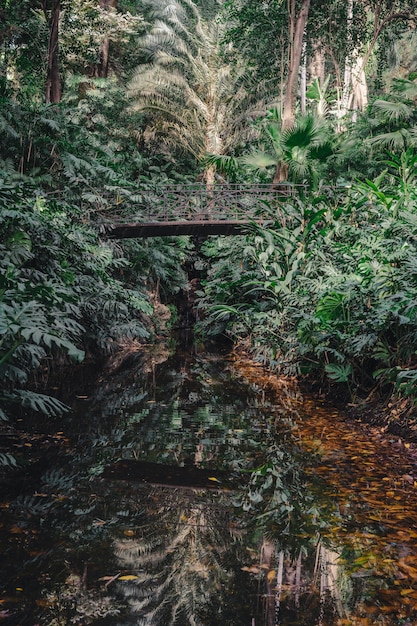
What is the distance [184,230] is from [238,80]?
37.1 feet

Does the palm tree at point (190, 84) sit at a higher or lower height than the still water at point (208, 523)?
higher

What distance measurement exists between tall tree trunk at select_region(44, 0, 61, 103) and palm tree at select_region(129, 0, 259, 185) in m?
8.32

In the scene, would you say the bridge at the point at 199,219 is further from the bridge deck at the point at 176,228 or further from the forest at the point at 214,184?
the forest at the point at 214,184

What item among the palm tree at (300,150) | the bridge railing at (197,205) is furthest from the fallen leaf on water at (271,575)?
the bridge railing at (197,205)

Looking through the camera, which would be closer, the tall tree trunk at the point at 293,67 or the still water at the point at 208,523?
the still water at the point at 208,523

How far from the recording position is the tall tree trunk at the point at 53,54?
14.9 meters

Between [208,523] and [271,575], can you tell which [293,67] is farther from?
[271,575]

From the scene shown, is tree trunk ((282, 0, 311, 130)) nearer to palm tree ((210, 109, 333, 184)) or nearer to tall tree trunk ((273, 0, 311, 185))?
tall tree trunk ((273, 0, 311, 185))

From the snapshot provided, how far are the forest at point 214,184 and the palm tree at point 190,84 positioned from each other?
8 centimetres

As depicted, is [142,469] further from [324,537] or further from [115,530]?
[324,537]

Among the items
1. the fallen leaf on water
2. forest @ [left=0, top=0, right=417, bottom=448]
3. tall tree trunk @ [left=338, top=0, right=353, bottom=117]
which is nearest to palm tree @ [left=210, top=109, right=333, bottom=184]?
forest @ [left=0, top=0, right=417, bottom=448]

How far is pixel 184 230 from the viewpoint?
53.3 feet

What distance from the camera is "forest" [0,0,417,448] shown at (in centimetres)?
688

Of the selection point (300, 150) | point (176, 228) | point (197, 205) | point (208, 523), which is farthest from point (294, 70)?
point (208, 523)
